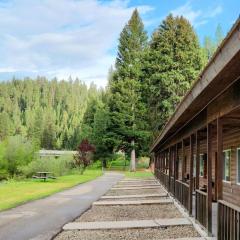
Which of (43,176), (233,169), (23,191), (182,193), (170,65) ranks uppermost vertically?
(170,65)

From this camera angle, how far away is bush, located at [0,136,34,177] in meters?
35.0

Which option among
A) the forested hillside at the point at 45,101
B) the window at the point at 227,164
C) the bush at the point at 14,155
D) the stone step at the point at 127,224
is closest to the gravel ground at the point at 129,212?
the stone step at the point at 127,224

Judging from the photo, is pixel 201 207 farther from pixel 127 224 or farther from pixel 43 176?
pixel 43 176

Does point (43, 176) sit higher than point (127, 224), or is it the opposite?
point (43, 176)

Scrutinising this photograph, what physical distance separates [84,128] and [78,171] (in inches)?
916

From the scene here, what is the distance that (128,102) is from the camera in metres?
53.9

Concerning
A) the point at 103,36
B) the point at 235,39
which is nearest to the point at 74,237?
the point at 235,39

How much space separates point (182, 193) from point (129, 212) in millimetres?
1835

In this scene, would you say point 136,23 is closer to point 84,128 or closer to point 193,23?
point 193,23

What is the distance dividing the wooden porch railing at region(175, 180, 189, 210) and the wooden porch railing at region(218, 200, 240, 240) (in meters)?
5.18

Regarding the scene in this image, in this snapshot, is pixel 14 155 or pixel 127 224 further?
pixel 14 155

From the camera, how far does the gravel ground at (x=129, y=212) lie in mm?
11844

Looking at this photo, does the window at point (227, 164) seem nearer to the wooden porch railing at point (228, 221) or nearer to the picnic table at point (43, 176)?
the wooden porch railing at point (228, 221)

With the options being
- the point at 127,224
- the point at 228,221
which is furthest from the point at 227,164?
the point at 228,221
